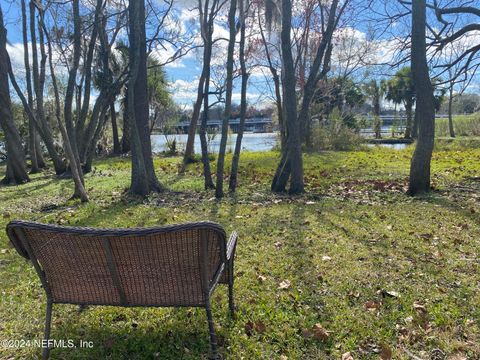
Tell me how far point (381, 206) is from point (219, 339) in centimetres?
494

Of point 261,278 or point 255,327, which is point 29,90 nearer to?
point 261,278

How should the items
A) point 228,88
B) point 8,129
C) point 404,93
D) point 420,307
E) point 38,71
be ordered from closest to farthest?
point 420,307, point 228,88, point 8,129, point 38,71, point 404,93

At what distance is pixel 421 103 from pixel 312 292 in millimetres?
5944

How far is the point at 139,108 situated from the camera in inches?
352

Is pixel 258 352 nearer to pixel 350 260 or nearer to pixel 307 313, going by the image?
pixel 307 313

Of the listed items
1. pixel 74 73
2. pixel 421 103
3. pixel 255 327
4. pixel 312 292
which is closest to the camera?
pixel 255 327

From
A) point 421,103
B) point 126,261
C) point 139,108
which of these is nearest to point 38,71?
point 139,108

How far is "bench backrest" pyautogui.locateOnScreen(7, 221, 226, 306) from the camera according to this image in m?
2.24

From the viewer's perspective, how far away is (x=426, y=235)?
4883 mm

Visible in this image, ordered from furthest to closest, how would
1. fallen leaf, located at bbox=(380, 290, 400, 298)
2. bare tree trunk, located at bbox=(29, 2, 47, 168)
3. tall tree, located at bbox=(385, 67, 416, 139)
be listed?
tall tree, located at bbox=(385, 67, 416, 139)
bare tree trunk, located at bbox=(29, 2, 47, 168)
fallen leaf, located at bbox=(380, 290, 400, 298)

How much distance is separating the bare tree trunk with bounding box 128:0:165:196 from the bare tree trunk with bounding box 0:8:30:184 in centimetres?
531

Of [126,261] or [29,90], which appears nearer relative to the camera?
[126,261]

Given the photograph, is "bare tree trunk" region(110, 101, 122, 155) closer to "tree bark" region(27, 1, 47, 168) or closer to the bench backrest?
"tree bark" region(27, 1, 47, 168)

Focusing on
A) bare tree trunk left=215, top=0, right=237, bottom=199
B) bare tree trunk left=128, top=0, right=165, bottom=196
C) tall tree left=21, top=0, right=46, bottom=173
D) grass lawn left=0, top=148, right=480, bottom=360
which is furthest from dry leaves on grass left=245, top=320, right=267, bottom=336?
tall tree left=21, top=0, right=46, bottom=173
